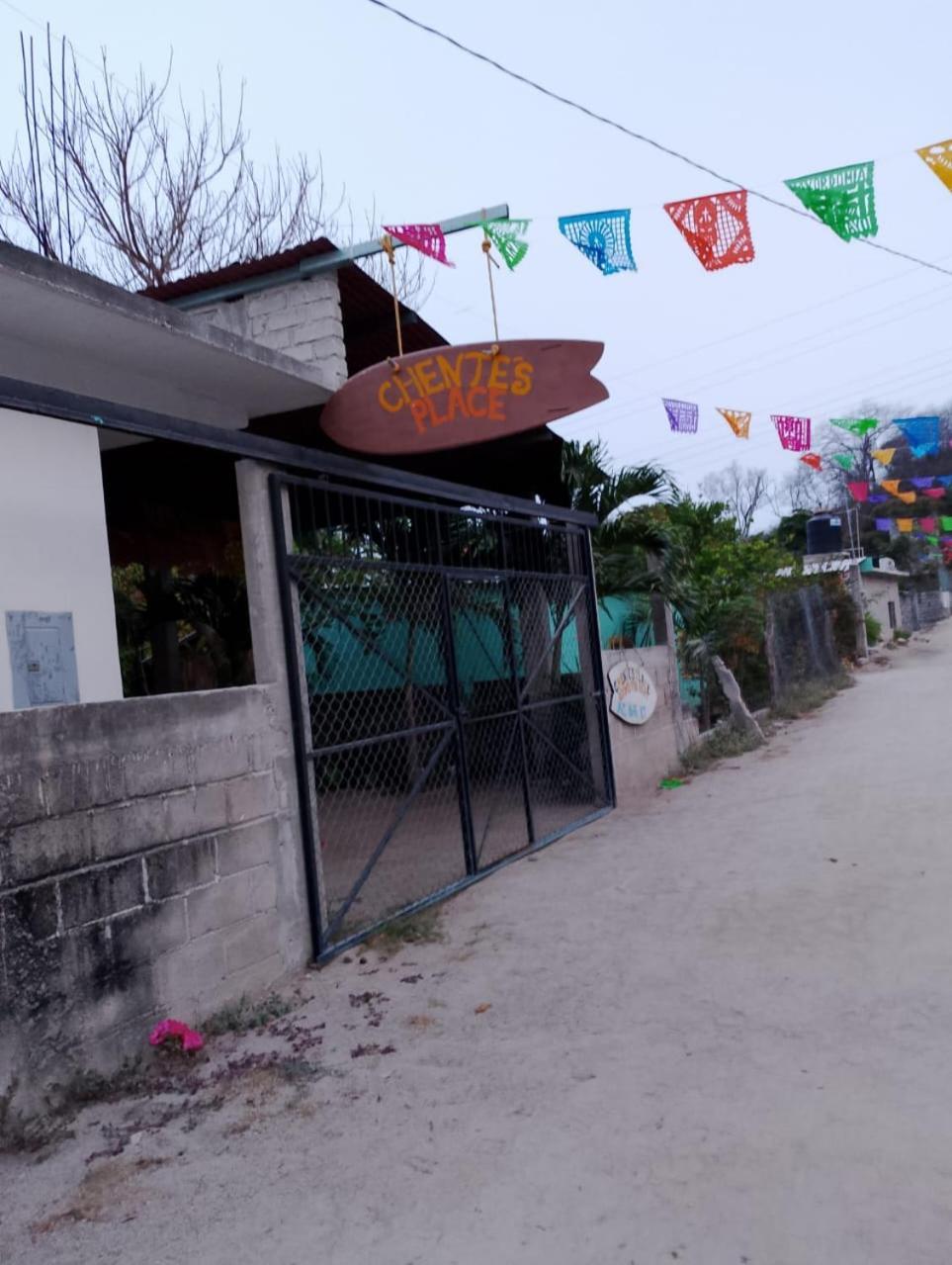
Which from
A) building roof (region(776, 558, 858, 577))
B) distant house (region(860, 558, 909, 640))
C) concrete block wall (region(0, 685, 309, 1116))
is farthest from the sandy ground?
distant house (region(860, 558, 909, 640))

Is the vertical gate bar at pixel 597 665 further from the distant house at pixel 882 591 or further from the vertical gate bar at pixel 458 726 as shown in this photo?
the distant house at pixel 882 591

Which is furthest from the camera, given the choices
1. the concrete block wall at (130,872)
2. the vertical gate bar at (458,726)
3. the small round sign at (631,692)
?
the small round sign at (631,692)

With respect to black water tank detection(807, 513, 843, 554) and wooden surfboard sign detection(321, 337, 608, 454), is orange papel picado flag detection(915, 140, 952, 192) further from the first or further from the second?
→ black water tank detection(807, 513, 843, 554)

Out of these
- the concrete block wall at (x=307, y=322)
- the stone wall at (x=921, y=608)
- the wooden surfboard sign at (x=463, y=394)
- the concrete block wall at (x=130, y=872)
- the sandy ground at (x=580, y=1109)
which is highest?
the concrete block wall at (x=307, y=322)

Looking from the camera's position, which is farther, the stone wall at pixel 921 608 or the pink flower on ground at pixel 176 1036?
the stone wall at pixel 921 608

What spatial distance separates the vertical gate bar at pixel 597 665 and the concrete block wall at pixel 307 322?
8.14 feet

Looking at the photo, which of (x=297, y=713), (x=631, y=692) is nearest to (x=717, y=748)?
(x=631, y=692)

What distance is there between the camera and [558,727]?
8.20 meters

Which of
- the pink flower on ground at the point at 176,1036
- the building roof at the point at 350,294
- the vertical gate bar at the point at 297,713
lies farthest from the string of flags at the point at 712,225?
the pink flower on ground at the point at 176,1036

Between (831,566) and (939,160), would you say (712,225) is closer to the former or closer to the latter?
A: (939,160)

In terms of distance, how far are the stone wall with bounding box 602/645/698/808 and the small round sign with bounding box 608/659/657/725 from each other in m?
0.06

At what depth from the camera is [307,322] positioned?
7.70 m

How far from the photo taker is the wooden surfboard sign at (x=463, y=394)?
5570 millimetres

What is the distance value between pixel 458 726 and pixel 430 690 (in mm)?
3324
